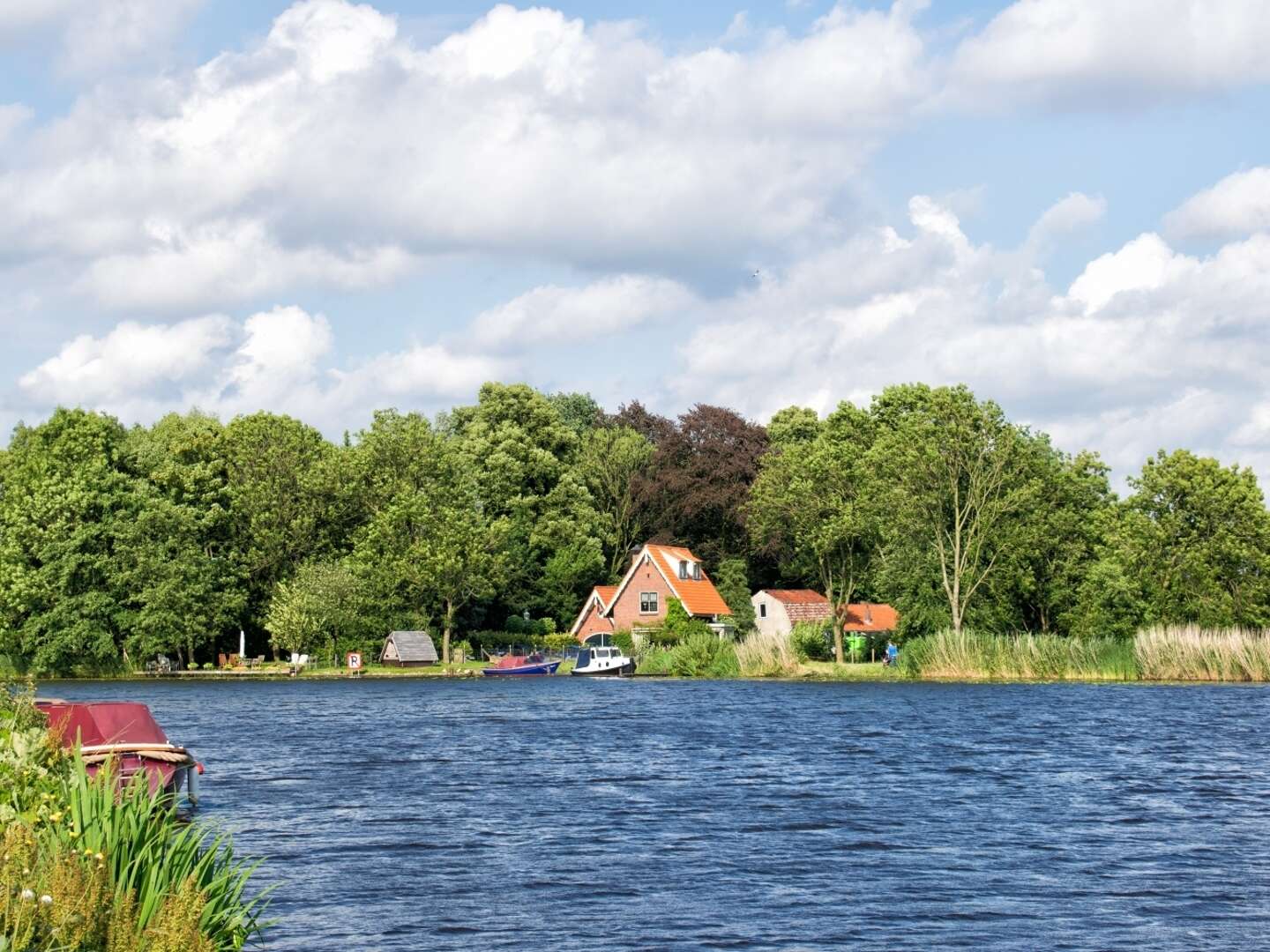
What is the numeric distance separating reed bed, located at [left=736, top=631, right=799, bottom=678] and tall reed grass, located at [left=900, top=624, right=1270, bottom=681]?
6.83 metres

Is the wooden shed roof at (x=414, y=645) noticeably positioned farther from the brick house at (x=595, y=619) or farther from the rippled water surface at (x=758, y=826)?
the rippled water surface at (x=758, y=826)

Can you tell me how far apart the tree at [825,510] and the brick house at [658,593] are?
669 cm

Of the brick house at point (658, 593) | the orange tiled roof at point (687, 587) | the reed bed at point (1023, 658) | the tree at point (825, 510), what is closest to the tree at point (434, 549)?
the brick house at point (658, 593)

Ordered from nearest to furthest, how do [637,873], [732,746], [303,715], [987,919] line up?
1. [987,919]
2. [637,873]
3. [732,746]
4. [303,715]

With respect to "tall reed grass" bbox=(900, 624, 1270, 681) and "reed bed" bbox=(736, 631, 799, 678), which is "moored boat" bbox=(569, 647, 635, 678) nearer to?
"reed bed" bbox=(736, 631, 799, 678)

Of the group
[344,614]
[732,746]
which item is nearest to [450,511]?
[344,614]

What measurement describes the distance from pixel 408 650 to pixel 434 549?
5955 mm

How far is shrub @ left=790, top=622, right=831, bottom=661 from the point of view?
79.7 metres

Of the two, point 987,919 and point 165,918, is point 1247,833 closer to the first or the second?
point 987,919

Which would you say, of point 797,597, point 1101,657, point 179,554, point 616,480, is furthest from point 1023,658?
point 616,480

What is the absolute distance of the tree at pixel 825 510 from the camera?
267ft

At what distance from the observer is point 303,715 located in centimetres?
5294

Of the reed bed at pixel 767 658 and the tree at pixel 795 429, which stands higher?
the tree at pixel 795 429

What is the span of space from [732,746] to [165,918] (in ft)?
99.3
